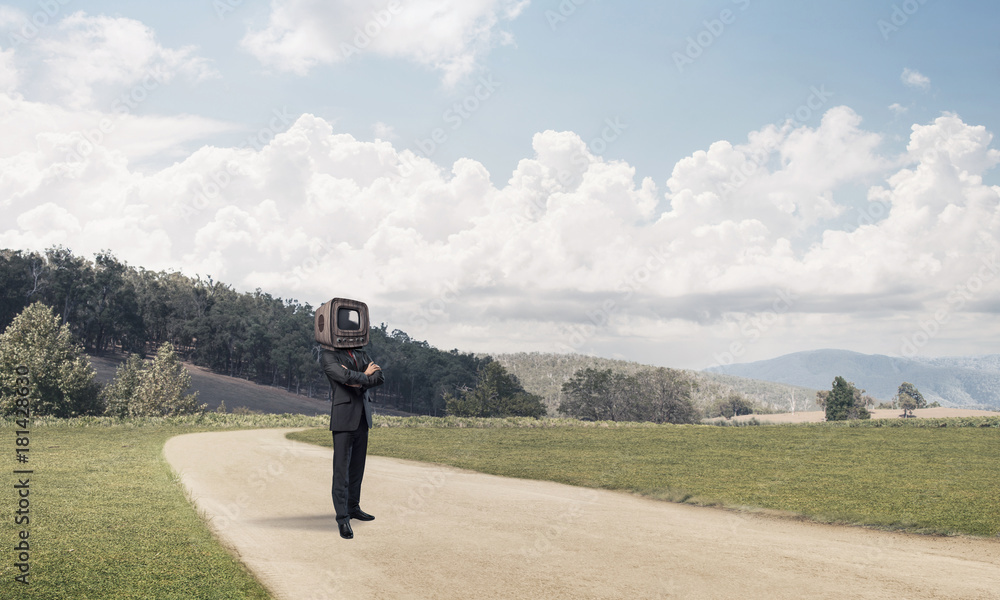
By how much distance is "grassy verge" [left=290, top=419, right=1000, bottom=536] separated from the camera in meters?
13.5

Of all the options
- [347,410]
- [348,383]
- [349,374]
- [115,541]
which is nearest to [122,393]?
[115,541]

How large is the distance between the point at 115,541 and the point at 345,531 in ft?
10.1

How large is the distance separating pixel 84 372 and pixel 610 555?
186 ft

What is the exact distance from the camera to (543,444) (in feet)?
104

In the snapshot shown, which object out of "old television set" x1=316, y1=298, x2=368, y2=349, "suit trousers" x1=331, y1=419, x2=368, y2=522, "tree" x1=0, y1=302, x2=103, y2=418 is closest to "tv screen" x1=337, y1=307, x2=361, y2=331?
"old television set" x1=316, y1=298, x2=368, y2=349

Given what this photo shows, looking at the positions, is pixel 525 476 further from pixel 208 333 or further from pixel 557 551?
pixel 208 333

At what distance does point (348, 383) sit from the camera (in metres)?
8.58

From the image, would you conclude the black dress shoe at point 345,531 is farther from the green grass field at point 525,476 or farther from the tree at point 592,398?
the tree at point 592,398

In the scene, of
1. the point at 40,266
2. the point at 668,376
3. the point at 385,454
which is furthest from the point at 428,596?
the point at 40,266

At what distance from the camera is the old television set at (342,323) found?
844cm

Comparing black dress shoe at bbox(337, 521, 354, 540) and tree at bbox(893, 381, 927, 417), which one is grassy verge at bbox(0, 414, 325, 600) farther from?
tree at bbox(893, 381, 927, 417)

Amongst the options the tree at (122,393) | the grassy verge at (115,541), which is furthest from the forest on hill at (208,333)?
the grassy verge at (115,541)

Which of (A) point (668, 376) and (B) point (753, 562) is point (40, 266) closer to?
(A) point (668, 376)

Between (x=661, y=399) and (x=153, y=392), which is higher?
(x=153, y=392)
